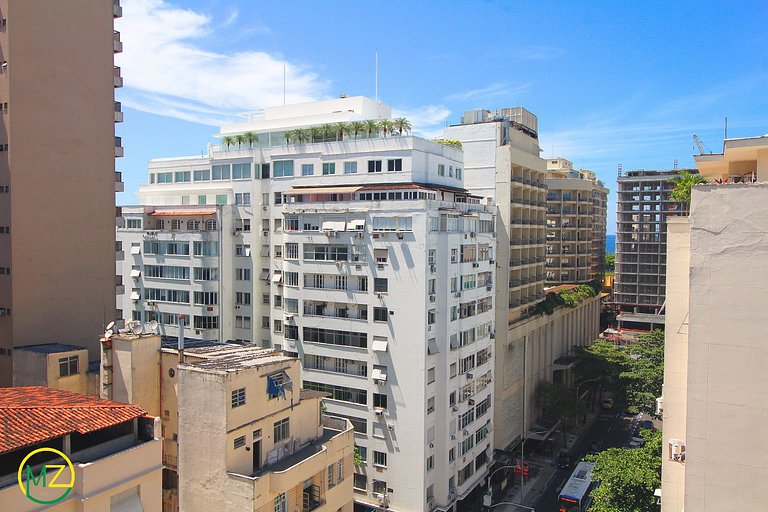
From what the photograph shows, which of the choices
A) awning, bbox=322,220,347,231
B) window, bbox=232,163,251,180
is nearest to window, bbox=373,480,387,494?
awning, bbox=322,220,347,231

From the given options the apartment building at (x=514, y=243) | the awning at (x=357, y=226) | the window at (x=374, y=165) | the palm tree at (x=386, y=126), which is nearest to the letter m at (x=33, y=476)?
the awning at (x=357, y=226)

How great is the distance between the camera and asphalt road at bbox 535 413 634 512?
5656 centimetres

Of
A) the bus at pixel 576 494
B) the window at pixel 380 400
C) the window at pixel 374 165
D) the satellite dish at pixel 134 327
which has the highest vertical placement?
the window at pixel 374 165

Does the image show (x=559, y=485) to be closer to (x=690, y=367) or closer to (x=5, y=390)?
(x=690, y=367)

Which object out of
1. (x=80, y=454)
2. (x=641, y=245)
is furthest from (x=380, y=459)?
(x=641, y=245)

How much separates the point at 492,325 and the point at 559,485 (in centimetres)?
1768

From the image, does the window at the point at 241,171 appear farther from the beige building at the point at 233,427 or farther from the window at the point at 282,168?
the beige building at the point at 233,427

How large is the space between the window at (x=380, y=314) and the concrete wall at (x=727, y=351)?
28.1 meters

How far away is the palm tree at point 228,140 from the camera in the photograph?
209 feet

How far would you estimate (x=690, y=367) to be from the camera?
2222 centimetres

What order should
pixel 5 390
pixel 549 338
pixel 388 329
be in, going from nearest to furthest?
pixel 5 390
pixel 388 329
pixel 549 338

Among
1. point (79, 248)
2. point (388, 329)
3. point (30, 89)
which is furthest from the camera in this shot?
point (388, 329)

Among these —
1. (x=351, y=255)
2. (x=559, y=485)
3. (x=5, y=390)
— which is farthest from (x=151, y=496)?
(x=559, y=485)

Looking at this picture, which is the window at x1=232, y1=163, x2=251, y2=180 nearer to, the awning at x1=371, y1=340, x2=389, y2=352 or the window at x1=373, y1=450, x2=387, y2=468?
the awning at x1=371, y1=340, x2=389, y2=352
